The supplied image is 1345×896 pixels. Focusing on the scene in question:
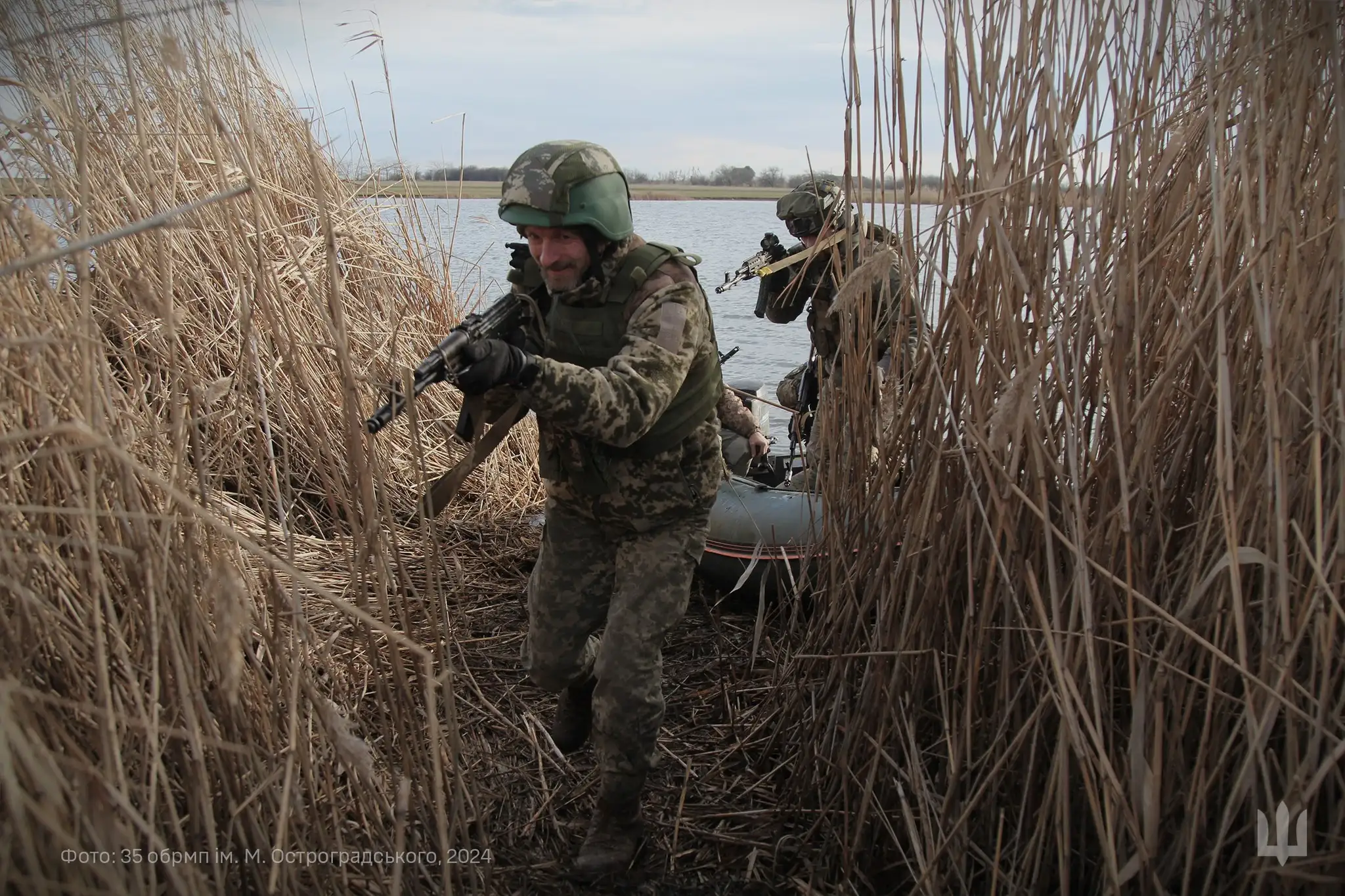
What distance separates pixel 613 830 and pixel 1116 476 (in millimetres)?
1299

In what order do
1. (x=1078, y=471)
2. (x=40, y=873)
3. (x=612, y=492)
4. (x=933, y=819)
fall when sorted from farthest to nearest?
(x=612, y=492), (x=933, y=819), (x=1078, y=471), (x=40, y=873)

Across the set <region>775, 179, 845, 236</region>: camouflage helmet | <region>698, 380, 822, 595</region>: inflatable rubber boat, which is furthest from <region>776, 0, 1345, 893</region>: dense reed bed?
<region>775, 179, 845, 236</region>: camouflage helmet

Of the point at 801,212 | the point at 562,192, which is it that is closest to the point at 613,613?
the point at 562,192

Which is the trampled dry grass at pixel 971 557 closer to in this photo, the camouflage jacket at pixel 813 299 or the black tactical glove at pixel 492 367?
the black tactical glove at pixel 492 367

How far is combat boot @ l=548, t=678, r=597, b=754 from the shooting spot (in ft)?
8.96

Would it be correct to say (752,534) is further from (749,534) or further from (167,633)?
(167,633)

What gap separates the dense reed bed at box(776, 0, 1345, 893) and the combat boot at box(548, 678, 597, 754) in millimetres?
849

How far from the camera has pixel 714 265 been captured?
15.9 metres

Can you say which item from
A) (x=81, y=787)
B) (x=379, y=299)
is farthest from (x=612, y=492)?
(x=379, y=299)

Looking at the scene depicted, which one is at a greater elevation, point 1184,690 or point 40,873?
point 40,873

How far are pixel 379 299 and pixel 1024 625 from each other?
3.60 m

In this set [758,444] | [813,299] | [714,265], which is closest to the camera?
[758,444]

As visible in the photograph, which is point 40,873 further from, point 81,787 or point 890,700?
point 890,700

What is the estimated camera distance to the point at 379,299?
466 centimetres
